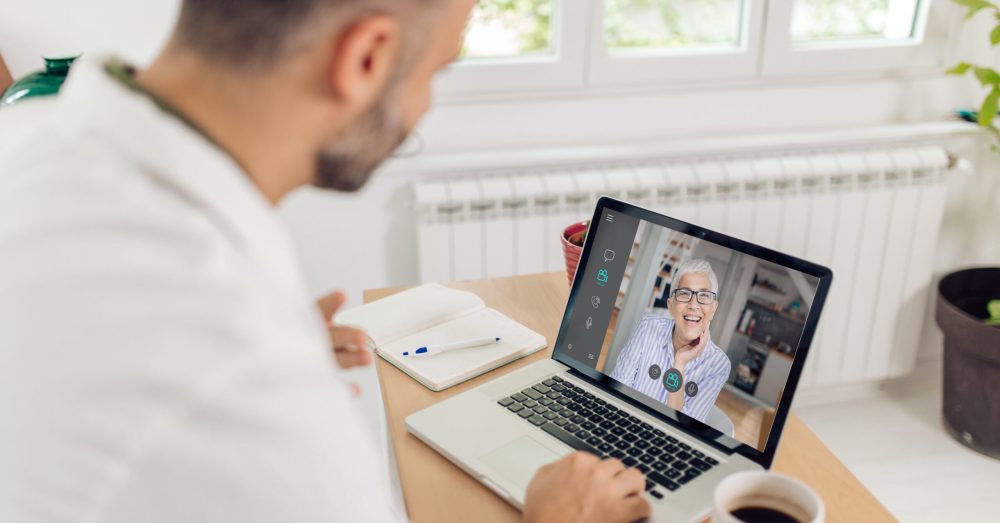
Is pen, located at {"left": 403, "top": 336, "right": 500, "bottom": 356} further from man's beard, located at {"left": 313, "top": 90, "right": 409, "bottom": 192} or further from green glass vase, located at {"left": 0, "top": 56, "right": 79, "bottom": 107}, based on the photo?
green glass vase, located at {"left": 0, "top": 56, "right": 79, "bottom": 107}

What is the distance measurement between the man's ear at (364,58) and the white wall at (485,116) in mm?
1343

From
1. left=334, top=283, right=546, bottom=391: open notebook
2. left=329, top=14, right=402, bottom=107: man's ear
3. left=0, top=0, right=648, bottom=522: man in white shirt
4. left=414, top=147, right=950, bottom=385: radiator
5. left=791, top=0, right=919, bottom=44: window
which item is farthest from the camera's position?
left=791, top=0, right=919, bottom=44: window

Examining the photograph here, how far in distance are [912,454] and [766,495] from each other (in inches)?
70.9

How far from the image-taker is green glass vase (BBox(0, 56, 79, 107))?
1197 millimetres

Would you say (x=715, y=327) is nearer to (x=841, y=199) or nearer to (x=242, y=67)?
(x=242, y=67)

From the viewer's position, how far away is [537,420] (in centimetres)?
100

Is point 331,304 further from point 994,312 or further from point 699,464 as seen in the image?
point 994,312

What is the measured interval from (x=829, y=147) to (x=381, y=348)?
60.6 inches

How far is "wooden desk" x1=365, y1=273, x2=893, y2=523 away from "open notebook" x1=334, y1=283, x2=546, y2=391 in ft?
0.05

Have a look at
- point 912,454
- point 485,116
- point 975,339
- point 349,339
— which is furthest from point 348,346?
point 912,454

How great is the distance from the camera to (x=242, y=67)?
61 centimetres

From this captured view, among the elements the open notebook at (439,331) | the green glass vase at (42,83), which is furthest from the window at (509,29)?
the green glass vase at (42,83)

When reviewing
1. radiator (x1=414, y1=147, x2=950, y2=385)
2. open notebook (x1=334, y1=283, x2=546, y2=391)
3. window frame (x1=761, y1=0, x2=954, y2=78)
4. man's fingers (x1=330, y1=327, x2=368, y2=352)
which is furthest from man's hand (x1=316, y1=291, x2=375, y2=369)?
window frame (x1=761, y1=0, x2=954, y2=78)

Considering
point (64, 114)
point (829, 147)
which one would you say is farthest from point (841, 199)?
point (64, 114)
